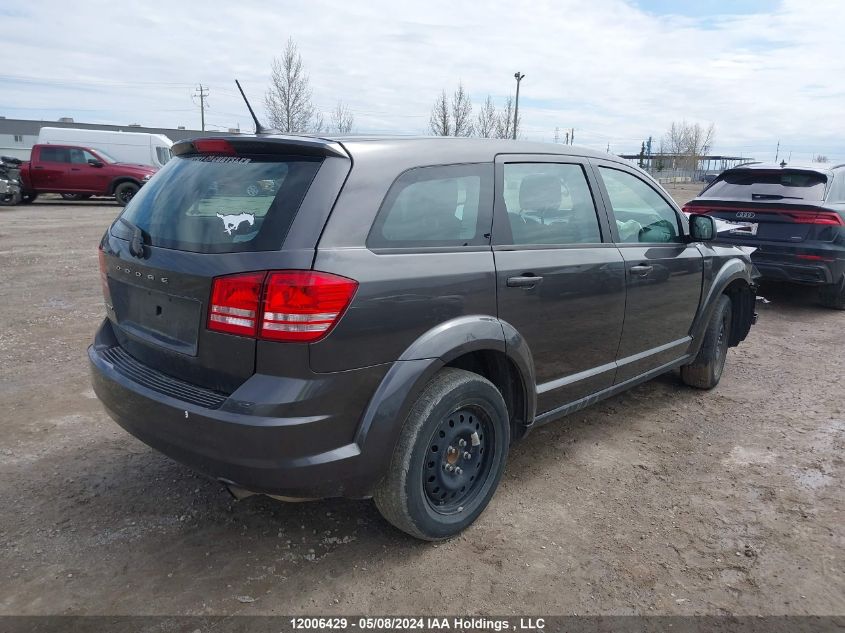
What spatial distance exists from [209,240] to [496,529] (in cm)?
183

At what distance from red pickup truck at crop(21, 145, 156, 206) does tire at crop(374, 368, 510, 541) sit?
59.6ft

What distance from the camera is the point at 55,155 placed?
18734mm

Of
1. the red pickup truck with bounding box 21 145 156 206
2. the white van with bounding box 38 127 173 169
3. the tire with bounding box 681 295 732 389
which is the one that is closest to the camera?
the tire with bounding box 681 295 732 389

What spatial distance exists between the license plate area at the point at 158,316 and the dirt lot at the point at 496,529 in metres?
0.92

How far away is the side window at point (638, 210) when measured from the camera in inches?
149

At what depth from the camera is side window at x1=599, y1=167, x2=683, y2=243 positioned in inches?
149

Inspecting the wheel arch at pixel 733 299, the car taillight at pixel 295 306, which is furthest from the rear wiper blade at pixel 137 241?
the wheel arch at pixel 733 299

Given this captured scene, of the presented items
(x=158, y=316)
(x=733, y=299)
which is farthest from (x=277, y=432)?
(x=733, y=299)

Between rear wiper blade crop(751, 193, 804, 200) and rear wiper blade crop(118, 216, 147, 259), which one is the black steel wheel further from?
rear wiper blade crop(751, 193, 804, 200)

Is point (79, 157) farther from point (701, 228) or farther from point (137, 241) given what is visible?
point (701, 228)

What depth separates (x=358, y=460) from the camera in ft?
8.04

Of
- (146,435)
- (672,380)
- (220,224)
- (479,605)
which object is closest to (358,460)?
(479,605)

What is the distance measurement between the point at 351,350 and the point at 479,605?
111cm

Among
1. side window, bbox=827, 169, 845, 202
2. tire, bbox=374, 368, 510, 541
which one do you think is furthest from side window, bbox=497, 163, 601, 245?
side window, bbox=827, 169, 845, 202
